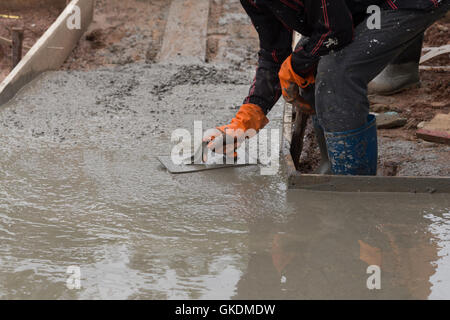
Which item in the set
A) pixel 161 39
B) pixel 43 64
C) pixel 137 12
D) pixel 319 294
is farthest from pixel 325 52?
pixel 137 12

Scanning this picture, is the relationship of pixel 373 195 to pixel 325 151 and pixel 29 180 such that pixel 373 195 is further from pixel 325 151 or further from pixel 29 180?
pixel 29 180

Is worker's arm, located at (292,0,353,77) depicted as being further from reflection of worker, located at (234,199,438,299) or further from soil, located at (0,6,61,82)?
soil, located at (0,6,61,82)

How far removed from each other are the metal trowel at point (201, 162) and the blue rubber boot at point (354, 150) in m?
0.56

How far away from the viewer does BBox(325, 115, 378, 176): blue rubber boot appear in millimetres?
2547

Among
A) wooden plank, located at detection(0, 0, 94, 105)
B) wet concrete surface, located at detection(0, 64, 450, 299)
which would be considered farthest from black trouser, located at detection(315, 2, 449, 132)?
wooden plank, located at detection(0, 0, 94, 105)

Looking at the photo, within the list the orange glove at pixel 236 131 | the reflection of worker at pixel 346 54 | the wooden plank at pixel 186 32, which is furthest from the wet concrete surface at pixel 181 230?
the wooden plank at pixel 186 32

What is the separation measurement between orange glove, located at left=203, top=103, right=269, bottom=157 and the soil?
4.73 metres

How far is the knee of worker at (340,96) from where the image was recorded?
2455mm

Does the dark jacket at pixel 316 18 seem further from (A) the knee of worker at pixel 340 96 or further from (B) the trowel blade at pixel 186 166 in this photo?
(B) the trowel blade at pixel 186 166

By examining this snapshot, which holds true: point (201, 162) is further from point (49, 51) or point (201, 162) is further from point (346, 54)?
point (49, 51)

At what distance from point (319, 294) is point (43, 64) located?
402 centimetres

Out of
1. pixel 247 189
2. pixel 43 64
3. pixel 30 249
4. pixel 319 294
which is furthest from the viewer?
pixel 43 64

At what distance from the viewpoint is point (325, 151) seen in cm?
300

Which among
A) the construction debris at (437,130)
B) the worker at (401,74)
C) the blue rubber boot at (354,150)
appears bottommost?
the blue rubber boot at (354,150)
